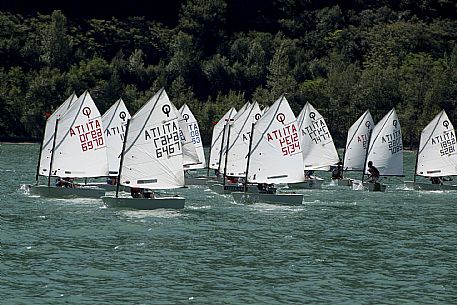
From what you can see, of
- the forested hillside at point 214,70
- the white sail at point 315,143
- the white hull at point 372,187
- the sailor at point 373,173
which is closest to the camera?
the white hull at point 372,187

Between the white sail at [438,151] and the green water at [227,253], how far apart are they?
12.6m

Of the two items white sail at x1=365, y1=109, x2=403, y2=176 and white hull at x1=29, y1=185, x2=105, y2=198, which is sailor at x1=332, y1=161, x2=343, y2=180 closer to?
white sail at x1=365, y1=109, x2=403, y2=176

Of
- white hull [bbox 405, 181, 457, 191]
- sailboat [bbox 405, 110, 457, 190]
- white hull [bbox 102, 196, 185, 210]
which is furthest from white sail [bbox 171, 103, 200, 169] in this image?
white hull [bbox 102, 196, 185, 210]

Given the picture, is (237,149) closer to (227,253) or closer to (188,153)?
(188,153)

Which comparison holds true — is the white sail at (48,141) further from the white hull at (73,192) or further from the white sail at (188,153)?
the white sail at (188,153)

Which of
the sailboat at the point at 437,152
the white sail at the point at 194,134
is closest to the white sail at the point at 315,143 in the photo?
the white sail at the point at 194,134

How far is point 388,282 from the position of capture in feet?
129

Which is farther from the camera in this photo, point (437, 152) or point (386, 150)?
point (386, 150)

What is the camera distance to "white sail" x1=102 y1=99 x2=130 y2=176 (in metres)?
74.7

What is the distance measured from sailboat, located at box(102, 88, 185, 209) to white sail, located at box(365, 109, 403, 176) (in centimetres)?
2580

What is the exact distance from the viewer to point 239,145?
7488cm

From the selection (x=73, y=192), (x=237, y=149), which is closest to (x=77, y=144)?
(x=73, y=192)

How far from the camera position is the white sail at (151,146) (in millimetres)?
58938

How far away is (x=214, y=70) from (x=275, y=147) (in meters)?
123
